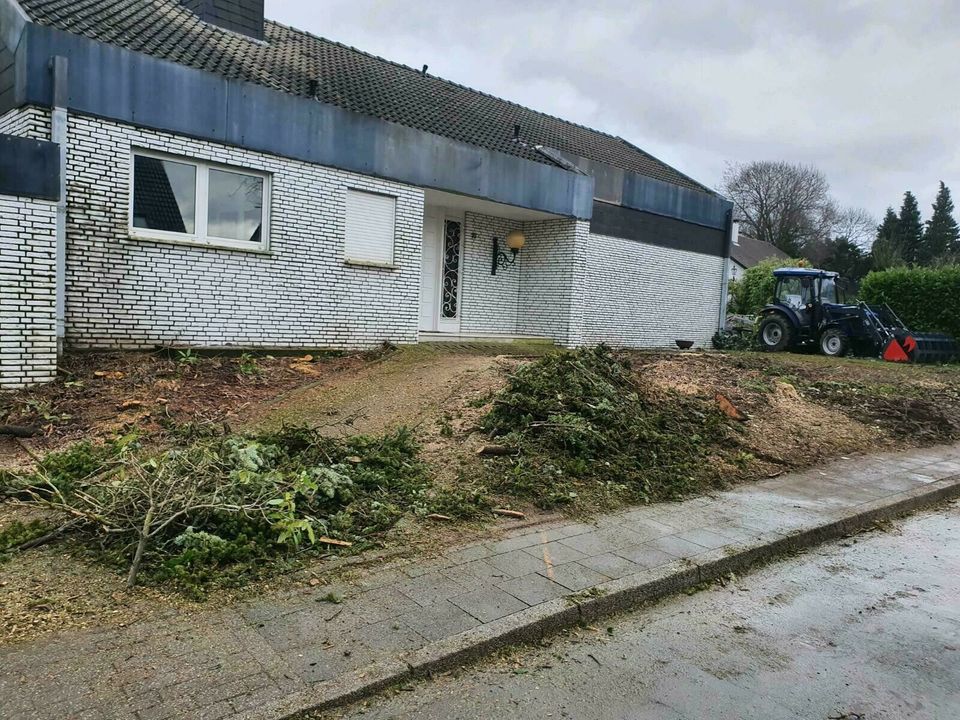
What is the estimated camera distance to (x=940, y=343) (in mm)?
18328

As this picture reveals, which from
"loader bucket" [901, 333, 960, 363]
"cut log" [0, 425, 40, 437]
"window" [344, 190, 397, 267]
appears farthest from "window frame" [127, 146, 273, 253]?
"loader bucket" [901, 333, 960, 363]

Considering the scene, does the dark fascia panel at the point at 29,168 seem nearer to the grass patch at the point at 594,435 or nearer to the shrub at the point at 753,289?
the grass patch at the point at 594,435

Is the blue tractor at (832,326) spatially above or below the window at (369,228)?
below

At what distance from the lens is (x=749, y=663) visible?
3564 millimetres

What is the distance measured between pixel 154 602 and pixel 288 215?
8.41 meters

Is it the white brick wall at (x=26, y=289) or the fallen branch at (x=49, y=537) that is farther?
the white brick wall at (x=26, y=289)

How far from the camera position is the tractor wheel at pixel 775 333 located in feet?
64.5

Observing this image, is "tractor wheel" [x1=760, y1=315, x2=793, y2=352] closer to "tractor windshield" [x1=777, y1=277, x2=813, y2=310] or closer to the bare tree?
"tractor windshield" [x1=777, y1=277, x2=813, y2=310]

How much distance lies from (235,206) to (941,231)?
73.2 metres

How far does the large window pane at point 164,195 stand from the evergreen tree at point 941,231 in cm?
6450

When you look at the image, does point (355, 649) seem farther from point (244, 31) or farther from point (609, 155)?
point (609, 155)

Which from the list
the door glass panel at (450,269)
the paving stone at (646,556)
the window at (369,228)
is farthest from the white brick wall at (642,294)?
the paving stone at (646,556)

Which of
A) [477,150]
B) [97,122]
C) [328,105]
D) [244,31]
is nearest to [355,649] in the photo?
[97,122]

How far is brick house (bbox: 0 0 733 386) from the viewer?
890 cm
